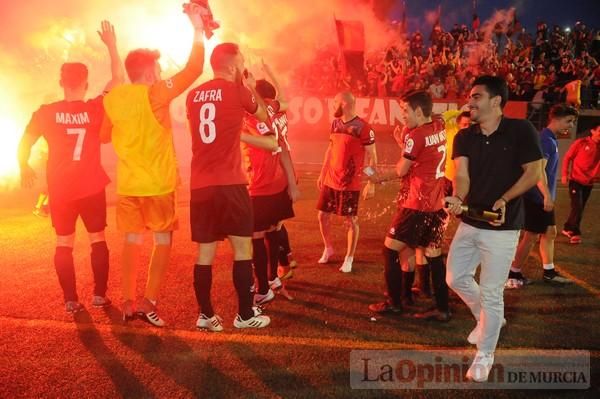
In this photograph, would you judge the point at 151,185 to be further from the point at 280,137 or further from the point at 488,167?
the point at 488,167

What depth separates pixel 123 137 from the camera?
14.8 feet

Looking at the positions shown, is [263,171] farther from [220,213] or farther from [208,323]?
[208,323]

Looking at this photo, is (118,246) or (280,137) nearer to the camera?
(280,137)

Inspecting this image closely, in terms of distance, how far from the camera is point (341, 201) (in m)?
6.32

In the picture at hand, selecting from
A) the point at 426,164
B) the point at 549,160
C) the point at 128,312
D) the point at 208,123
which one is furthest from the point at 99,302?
the point at 549,160

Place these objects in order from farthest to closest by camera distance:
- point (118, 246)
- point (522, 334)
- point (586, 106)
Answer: point (586, 106), point (118, 246), point (522, 334)

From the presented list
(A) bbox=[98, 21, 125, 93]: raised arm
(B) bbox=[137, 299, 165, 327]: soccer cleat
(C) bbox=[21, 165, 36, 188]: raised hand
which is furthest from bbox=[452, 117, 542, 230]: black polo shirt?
(C) bbox=[21, 165, 36, 188]: raised hand

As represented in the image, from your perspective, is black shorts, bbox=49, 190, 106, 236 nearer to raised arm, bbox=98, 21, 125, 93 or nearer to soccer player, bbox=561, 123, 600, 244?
raised arm, bbox=98, 21, 125, 93

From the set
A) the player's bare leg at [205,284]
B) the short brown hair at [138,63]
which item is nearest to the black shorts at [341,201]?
the player's bare leg at [205,284]

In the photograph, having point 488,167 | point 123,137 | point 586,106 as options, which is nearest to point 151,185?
point 123,137

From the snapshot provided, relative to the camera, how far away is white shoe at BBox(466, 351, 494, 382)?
141 inches

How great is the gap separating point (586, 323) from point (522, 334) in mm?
821

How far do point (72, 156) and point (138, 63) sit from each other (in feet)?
4.00

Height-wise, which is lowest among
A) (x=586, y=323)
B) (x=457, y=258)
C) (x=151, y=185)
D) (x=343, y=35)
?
(x=586, y=323)
